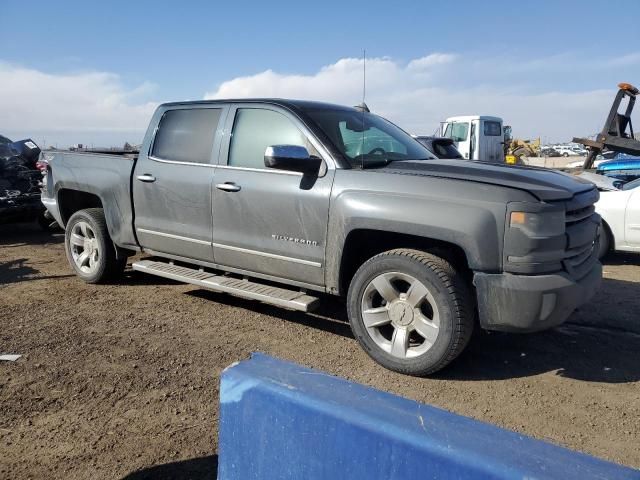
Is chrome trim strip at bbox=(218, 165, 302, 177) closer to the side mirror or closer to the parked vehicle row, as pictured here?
the side mirror

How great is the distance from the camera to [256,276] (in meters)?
4.30

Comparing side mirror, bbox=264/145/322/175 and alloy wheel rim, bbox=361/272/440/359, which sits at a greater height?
side mirror, bbox=264/145/322/175

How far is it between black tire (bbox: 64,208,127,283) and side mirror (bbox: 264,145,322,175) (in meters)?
2.53

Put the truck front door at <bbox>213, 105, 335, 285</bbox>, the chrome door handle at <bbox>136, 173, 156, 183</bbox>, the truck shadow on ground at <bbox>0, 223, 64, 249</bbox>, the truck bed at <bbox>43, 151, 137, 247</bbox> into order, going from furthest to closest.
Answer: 1. the truck shadow on ground at <bbox>0, 223, 64, 249</bbox>
2. the truck bed at <bbox>43, 151, 137, 247</bbox>
3. the chrome door handle at <bbox>136, 173, 156, 183</bbox>
4. the truck front door at <bbox>213, 105, 335, 285</bbox>

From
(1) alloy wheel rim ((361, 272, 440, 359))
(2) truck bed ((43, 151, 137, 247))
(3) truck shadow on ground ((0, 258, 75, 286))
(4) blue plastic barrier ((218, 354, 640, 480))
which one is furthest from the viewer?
(3) truck shadow on ground ((0, 258, 75, 286))

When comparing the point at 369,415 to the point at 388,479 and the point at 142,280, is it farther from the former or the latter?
the point at 142,280

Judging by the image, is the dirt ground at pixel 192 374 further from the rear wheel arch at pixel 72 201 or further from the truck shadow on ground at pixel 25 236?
the truck shadow on ground at pixel 25 236

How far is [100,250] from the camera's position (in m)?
5.43

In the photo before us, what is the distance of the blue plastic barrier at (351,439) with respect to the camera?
4.28 ft

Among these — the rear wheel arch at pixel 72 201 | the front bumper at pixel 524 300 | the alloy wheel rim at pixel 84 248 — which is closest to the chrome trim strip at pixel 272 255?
the front bumper at pixel 524 300

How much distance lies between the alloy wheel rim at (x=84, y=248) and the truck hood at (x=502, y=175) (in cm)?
335

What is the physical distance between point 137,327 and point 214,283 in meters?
0.73

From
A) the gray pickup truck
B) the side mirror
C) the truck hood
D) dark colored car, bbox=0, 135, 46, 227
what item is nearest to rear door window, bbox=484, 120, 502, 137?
dark colored car, bbox=0, 135, 46, 227

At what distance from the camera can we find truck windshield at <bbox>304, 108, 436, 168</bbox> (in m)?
4.07
